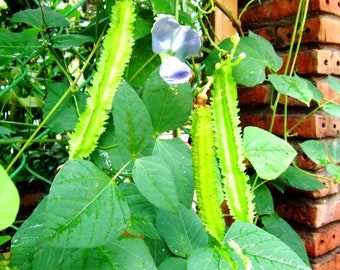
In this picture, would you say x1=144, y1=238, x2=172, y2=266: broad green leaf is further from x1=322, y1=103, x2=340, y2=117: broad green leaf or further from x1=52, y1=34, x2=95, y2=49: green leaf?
x1=322, y1=103, x2=340, y2=117: broad green leaf

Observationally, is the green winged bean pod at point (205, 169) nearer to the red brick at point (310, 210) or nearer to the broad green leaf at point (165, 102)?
the broad green leaf at point (165, 102)

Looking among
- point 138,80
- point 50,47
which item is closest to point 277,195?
point 138,80

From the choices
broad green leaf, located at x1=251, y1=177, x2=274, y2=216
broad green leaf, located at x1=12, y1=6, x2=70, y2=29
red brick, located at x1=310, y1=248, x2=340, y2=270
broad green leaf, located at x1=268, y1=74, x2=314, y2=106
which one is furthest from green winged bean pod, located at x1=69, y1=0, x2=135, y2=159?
red brick, located at x1=310, y1=248, x2=340, y2=270

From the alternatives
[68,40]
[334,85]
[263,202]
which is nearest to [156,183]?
[68,40]

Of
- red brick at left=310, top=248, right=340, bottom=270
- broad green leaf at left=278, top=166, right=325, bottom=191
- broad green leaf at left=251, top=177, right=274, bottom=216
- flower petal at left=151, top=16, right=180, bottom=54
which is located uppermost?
flower petal at left=151, top=16, right=180, bottom=54

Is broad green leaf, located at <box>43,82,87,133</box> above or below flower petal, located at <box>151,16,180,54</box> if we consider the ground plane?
below

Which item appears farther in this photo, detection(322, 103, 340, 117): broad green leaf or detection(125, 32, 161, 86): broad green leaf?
detection(322, 103, 340, 117): broad green leaf

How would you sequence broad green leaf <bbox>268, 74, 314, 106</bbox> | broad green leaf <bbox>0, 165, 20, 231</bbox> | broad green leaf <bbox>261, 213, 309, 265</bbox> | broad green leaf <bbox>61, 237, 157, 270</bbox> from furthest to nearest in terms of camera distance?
1. broad green leaf <bbox>261, 213, 309, 265</bbox>
2. broad green leaf <bbox>268, 74, 314, 106</bbox>
3. broad green leaf <bbox>61, 237, 157, 270</bbox>
4. broad green leaf <bbox>0, 165, 20, 231</bbox>

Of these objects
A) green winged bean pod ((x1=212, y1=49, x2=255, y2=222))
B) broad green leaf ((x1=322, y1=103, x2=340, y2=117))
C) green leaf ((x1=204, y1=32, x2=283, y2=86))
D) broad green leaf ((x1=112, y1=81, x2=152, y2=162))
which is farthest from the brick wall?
broad green leaf ((x1=112, y1=81, x2=152, y2=162))

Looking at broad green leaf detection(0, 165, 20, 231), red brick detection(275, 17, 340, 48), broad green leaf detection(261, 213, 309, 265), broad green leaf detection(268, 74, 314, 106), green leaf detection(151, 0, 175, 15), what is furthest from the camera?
red brick detection(275, 17, 340, 48)

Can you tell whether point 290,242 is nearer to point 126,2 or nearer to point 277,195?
point 277,195
